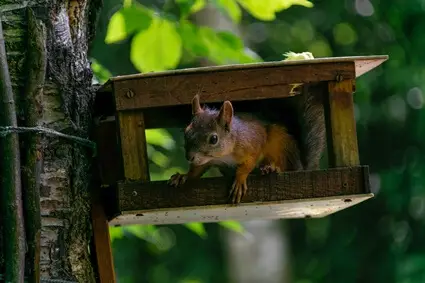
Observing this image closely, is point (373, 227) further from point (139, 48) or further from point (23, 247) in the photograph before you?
point (23, 247)

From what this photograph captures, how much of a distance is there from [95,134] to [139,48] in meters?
0.71

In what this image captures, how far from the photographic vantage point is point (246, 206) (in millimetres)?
2314

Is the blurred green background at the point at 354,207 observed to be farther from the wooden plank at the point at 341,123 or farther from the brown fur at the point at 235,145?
the wooden plank at the point at 341,123

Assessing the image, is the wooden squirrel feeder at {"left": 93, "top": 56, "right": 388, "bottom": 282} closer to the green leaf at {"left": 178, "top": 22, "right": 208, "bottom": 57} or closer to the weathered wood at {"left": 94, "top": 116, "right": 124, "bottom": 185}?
the weathered wood at {"left": 94, "top": 116, "right": 124, "bottom": 185}

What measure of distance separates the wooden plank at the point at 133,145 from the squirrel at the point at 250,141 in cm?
9

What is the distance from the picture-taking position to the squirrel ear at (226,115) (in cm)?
239

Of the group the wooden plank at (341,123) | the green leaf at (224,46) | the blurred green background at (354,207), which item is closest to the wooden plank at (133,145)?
the wooden plank at (341,123)

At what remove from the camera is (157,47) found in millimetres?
3094

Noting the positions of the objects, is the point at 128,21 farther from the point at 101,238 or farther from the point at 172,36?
the point at 101,238

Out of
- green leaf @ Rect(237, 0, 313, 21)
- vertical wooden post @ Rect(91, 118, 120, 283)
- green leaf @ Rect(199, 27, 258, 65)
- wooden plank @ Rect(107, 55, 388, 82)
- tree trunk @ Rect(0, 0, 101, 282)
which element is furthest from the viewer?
green leaf @ Rect(199, 27, 258, 65)

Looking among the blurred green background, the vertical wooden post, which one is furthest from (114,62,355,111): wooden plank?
the blurred green background

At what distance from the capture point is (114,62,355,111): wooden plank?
7.55ft

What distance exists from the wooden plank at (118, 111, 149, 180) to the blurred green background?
3.08m

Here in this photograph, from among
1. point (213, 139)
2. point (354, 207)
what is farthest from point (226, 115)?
point (354, 207)
